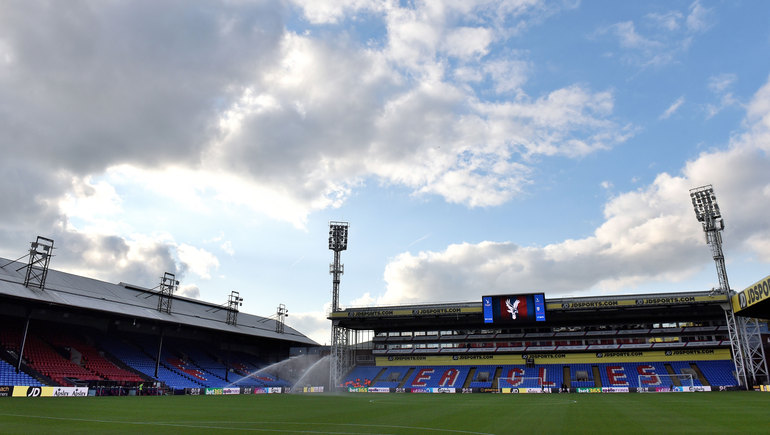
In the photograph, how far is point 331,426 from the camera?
18.2 metres

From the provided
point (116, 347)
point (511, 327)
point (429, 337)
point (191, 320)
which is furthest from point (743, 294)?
point (116, 347)

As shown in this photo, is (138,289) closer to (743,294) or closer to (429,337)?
(429,337)

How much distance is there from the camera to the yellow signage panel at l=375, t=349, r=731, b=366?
217 ft

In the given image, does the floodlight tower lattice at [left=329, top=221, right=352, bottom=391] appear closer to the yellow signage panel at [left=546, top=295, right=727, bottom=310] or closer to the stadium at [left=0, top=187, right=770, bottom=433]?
the stadium at [left=0, top=187, right=770, bottom=433]

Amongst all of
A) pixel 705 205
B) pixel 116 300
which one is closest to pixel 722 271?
pixel 705 205

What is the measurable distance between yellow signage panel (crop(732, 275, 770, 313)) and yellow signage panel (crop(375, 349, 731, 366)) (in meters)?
15.6

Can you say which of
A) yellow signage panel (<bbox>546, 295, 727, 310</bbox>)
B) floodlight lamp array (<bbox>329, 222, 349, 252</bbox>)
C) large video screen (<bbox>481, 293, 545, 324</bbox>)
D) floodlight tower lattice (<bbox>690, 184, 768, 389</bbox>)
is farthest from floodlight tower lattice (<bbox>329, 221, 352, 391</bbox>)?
floodlight tower lattice (<bbox>690, 184, 768, 389</bbox>)

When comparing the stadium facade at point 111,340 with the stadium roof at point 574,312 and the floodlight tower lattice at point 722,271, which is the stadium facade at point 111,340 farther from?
the floodlight tower lattice at point 722,271

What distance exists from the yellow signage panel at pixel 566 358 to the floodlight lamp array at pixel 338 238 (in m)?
21.0

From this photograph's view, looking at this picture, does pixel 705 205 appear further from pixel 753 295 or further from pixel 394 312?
pixel 394 312

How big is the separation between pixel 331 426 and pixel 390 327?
210 feet

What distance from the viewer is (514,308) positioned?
2640 inches

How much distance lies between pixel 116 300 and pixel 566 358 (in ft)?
207

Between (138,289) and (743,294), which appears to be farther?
(138,289)
